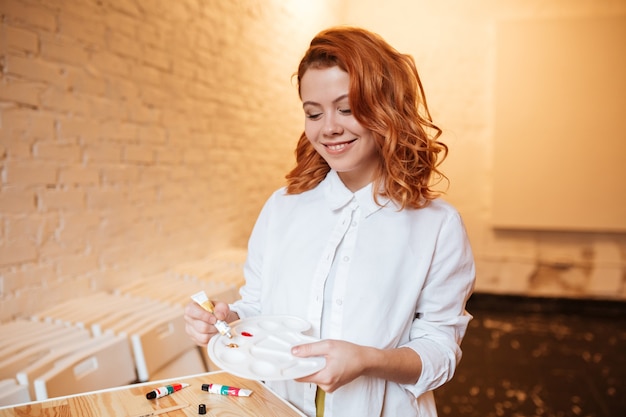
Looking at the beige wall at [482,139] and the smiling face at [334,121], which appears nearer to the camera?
the smiling face at [334,121]

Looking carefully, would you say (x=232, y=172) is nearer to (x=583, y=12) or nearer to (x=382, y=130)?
(x=382, y=130)

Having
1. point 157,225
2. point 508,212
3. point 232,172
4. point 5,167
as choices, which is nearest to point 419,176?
point 5,167

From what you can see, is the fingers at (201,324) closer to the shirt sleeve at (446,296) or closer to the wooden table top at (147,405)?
the wooden table top at (147,405)

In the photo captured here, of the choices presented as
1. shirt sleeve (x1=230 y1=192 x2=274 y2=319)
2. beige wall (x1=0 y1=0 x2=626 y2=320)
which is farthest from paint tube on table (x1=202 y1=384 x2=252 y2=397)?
beige wall (x1=0 y1=0 x2=626 y2=320)

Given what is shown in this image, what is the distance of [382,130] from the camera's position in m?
1.16

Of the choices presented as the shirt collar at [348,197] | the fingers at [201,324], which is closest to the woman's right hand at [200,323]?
the fingers at [201,324]

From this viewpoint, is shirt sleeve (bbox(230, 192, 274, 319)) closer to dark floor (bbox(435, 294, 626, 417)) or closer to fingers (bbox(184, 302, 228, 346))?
fingers (bbox(184, 302, 228, 346))

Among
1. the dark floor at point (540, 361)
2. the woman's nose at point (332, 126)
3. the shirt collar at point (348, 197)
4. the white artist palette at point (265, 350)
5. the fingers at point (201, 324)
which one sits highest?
the woman's nose at point (332, 126)

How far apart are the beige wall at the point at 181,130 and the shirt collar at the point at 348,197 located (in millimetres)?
1536

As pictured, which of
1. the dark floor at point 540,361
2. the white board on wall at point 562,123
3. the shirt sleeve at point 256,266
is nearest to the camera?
the shirt sleeve at point 256,266

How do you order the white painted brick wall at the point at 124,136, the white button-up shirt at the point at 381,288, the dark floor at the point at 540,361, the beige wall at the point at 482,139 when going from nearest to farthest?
the white button-up shirt at the point at 381,288 → the white painted brick wall at the point at 124,136 → the dark floor at the point at 540,361 → the beige wall at the point at 482,139

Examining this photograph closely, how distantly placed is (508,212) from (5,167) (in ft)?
15.4

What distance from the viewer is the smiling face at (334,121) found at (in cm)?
115

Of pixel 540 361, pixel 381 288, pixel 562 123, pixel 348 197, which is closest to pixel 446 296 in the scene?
pixel 381 288
